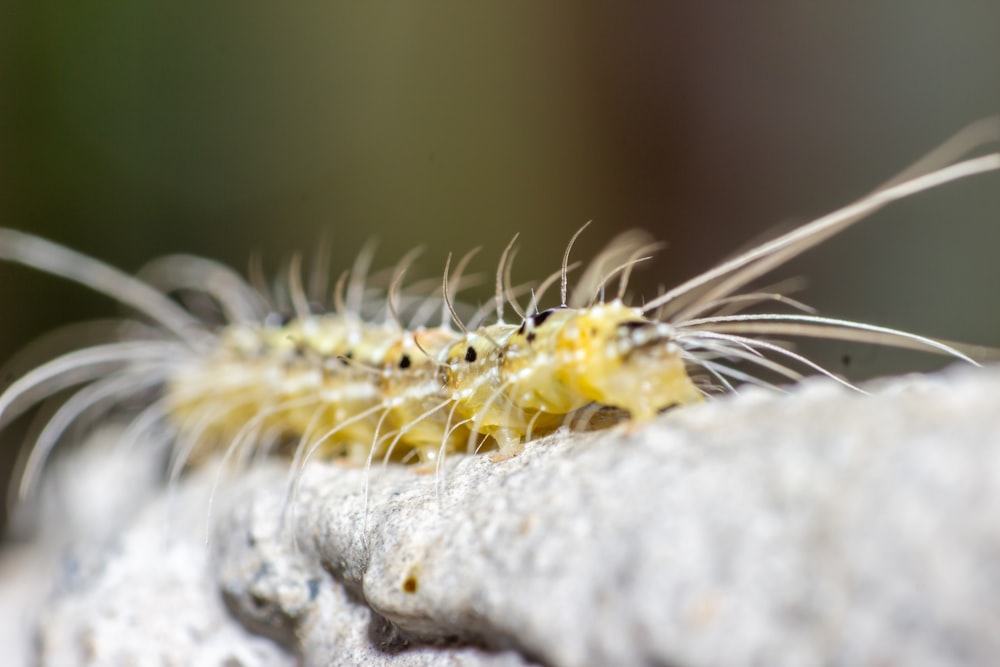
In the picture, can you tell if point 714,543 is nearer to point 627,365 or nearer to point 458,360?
point 627,365

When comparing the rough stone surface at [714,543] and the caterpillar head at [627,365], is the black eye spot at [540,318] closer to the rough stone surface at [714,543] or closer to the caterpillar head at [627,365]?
the caterpillar head at [627,365]

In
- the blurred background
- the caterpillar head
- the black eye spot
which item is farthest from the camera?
the blurred background

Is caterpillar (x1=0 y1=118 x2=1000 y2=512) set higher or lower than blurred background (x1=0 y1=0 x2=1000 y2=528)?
lower

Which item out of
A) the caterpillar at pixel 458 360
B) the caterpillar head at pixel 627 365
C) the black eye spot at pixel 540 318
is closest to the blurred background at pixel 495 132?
the caterpillar at pixel 458 360

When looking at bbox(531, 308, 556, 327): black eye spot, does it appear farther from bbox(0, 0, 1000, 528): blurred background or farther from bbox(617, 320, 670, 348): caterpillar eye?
bbox(0, 0, 1000, 528): blurred background

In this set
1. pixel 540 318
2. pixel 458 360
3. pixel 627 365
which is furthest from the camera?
pixel 458 360

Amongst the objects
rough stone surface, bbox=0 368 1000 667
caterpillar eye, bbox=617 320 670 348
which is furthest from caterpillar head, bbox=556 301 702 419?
rough stone surface, bbox=0 368 1000 667

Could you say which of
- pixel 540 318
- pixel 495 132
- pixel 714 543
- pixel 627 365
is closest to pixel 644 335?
pixel 627 365
